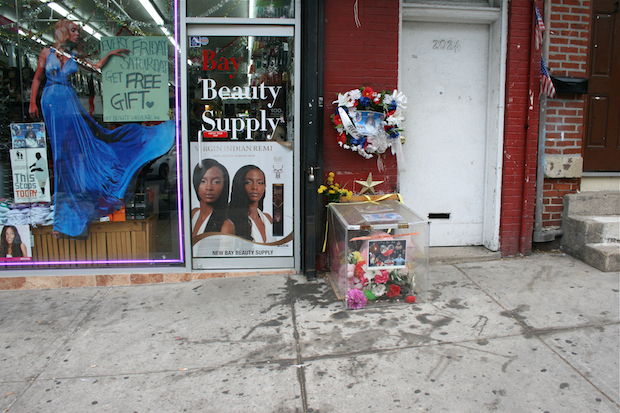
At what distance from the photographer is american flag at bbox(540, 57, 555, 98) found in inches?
180

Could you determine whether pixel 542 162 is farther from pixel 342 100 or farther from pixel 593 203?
pixel 342 100

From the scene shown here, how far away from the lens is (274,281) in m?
4.38

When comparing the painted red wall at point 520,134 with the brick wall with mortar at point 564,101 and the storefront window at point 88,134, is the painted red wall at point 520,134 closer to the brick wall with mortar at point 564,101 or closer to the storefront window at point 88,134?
the brick wall with mortar at point 564,101

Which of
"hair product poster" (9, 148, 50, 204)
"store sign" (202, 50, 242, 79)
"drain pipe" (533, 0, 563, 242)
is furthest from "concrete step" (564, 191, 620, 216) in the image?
"hair product poster" (9, 148, 50, 204)

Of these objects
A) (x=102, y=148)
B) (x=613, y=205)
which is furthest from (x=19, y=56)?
(x=613, y=205)

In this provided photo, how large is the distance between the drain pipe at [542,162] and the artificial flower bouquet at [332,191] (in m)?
2.23

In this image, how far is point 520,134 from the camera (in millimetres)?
4723

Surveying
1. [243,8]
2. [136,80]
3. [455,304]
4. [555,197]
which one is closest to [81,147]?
[136,80]

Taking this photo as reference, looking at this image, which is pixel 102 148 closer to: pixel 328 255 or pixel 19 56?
pixel 19 56

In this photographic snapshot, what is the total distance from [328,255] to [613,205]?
11.2 feet

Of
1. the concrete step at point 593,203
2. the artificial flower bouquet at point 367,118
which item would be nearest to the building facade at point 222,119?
the artificial flower bouquet at point 367,118

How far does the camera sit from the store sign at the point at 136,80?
4.25 metres

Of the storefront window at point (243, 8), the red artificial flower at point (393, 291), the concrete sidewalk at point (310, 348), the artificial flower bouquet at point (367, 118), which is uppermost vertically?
the storefront window at point (243, 8)

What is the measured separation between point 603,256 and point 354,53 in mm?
3268
